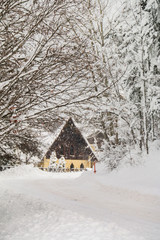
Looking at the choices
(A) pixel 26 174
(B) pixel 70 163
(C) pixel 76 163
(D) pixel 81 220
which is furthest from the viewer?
(C) pixel 76 163

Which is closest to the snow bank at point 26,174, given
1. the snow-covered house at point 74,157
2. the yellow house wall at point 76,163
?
the snow-covered house at point 74,157

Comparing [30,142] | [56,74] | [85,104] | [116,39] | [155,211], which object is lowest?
[155,211]

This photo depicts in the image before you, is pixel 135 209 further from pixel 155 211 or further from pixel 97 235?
pixel 97 235

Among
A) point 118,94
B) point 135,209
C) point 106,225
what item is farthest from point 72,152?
point 106,225

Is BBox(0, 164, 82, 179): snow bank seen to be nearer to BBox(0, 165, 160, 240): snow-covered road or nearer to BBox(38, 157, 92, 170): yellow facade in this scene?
BBox(38, 157, 92, 170): yellow facade

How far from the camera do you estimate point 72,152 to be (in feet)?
99.1

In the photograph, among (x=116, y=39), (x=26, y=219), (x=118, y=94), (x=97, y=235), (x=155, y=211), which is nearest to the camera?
(x=97, y=235)

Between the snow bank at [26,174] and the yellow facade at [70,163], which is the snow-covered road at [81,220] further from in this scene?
the yellow facade at [70,163]

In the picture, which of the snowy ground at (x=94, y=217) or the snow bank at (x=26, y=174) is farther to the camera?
the snow bank at (x=26, y=174)

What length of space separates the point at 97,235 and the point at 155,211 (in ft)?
9.94

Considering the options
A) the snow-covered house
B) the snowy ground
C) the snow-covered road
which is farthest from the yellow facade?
the snow-covered road

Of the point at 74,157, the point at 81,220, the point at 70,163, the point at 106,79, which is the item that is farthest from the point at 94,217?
the point at 74,157

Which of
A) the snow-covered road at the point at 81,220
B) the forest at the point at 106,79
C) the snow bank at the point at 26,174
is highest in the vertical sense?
the forest at the point at 106,79

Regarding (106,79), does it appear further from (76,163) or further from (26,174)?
(76,163)
